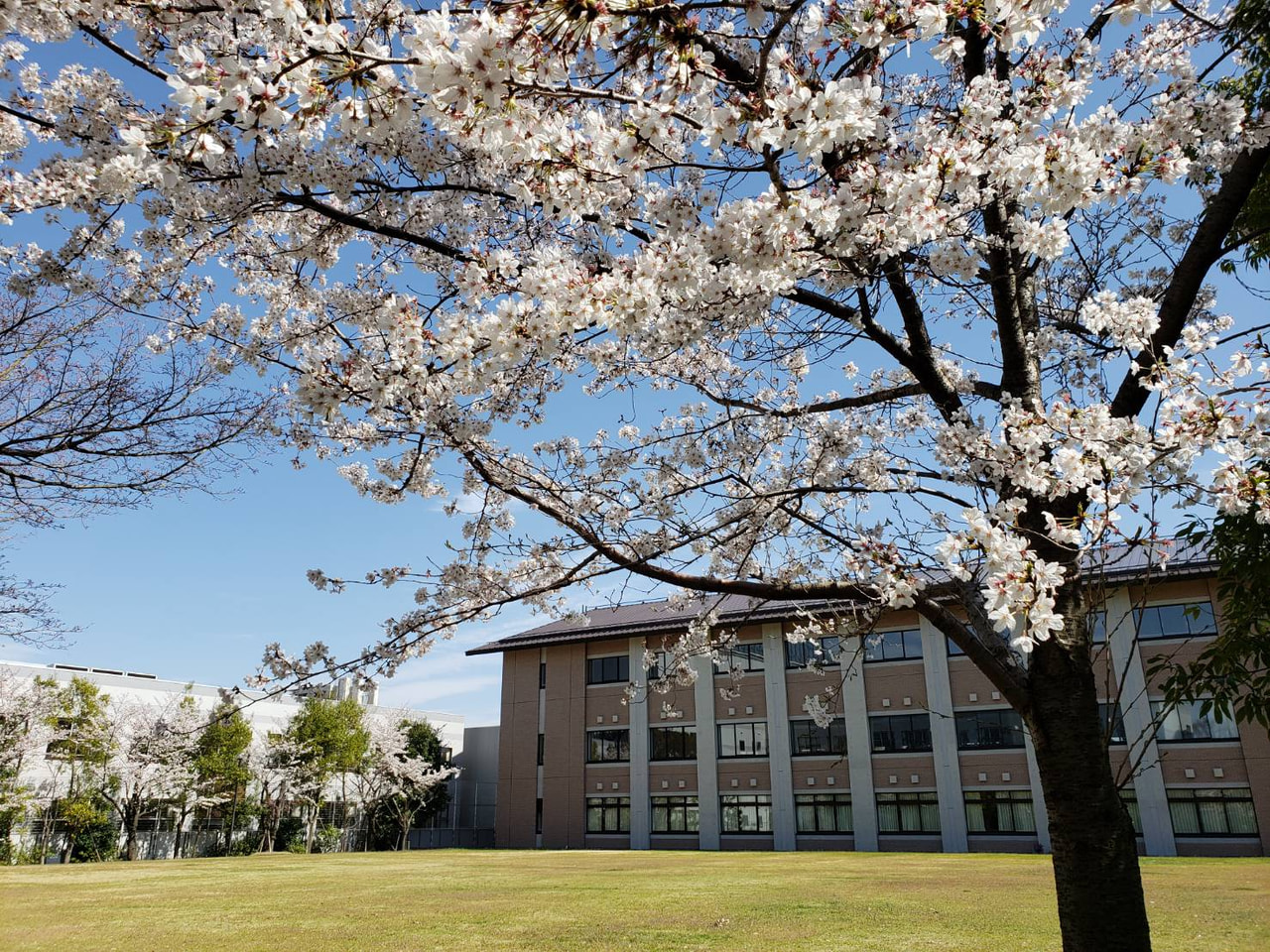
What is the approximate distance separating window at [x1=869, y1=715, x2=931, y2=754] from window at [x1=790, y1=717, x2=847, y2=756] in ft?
3.50

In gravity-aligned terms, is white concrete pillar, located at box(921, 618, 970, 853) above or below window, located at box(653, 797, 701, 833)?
above

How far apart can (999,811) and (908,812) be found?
2.57 m

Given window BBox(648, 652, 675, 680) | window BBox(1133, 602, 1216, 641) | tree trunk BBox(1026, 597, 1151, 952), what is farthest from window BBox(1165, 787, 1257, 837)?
tree trunk BBox(1026, 597, 1151, 952)

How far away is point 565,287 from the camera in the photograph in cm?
315

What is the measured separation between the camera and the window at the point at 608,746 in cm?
3008

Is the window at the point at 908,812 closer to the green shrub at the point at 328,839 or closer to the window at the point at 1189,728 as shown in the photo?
the window at the point at 1189,728

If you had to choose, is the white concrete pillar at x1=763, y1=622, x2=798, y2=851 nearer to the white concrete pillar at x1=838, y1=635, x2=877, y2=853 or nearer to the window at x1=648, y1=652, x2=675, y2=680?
the white concrete pillar at x1=838, y1=635, x2=877, y2=853

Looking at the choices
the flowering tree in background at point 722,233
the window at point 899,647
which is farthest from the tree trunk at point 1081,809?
the window at point 899,647

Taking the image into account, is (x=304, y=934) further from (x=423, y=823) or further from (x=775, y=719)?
(x=423, y=823)

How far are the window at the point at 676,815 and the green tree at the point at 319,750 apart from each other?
13.3 metres

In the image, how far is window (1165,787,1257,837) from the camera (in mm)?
20109

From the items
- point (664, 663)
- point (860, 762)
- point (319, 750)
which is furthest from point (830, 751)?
point (319, 750)

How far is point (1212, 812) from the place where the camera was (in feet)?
67.3

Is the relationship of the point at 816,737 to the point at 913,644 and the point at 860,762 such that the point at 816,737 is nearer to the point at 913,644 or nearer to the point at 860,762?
the point at 860,762
